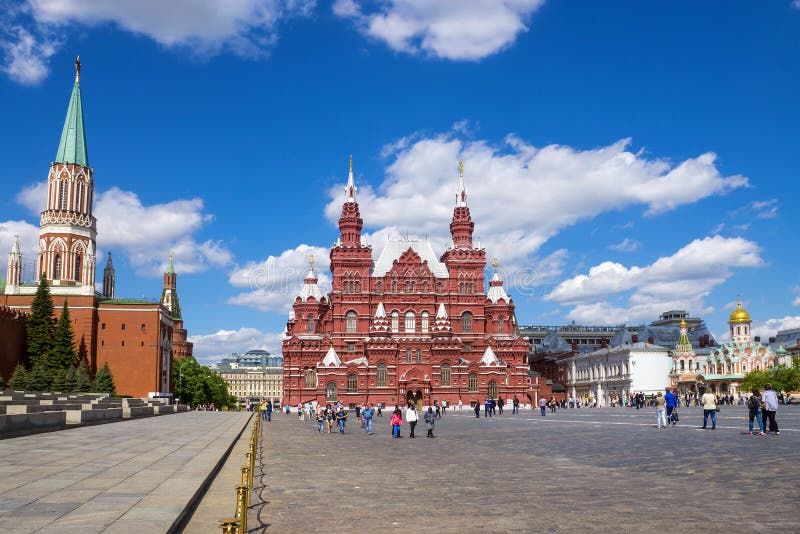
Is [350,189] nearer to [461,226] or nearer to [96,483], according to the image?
[461,226]

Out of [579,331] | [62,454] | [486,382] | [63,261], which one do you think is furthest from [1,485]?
[579,331]

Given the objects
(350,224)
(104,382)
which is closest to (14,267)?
(104,382)

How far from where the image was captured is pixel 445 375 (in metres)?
90.6

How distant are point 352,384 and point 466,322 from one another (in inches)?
662

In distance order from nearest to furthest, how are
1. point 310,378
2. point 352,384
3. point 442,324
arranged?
point 352,384 < point 310,378 < point 442,324

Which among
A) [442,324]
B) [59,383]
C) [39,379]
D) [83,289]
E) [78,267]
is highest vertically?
[78,267]

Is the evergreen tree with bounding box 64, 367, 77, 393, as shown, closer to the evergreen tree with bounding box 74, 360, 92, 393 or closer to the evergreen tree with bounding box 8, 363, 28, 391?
the evergreen tree with bounding box 74, 360, 92, 393

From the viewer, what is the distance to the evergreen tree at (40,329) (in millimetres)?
79312

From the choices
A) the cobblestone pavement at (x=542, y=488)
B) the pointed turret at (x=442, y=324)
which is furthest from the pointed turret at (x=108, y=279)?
the cobblestone pavement at (x=542, y=488)

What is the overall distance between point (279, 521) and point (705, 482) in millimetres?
8160

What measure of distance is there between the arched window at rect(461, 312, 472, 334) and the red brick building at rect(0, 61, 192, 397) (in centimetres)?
3657

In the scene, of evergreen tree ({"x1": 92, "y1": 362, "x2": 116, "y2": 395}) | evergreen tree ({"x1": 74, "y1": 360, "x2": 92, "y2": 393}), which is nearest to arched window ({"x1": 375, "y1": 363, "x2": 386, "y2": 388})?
evergreen tree ({"x1": 92, "y1": 362, "x2": 116, "y2": 395})

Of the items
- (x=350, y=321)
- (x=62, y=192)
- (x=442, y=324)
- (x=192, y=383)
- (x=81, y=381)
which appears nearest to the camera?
(x=81, y=381)

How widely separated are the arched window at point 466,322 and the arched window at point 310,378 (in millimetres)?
19199
